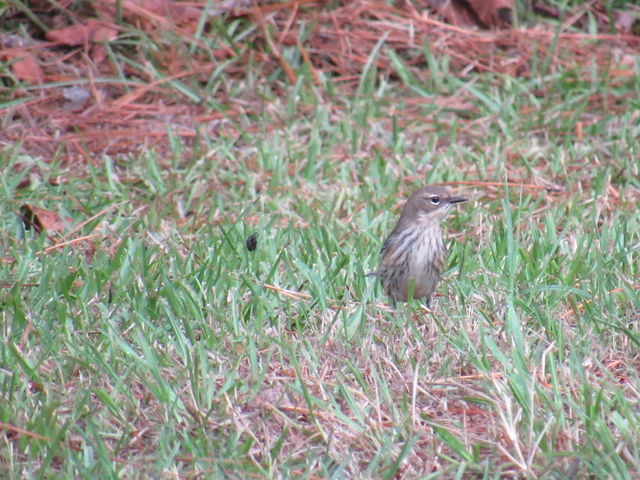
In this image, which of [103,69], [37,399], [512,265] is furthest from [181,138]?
[37,399]

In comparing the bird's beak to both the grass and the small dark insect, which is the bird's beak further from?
the small dark insect

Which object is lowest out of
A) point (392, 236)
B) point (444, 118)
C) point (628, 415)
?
point (444, 118)

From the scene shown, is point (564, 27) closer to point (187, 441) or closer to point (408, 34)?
point (408, 34)

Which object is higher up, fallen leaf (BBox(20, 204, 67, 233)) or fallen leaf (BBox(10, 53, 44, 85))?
fallen leaf (BBox(10, 53, 44, 85))

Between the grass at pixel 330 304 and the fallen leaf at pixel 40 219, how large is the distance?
9cm

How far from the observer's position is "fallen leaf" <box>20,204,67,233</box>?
664 centimetres

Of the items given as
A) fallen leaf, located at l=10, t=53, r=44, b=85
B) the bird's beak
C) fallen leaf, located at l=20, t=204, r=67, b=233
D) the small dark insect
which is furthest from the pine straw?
the bird's beak

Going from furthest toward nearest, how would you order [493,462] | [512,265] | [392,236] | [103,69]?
[103,69] < [392,236] < [512,265] < [493,462]

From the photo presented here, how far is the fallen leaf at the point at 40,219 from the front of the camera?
21.8 feet

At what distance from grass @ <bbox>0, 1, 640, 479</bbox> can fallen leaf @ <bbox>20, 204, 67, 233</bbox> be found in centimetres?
9

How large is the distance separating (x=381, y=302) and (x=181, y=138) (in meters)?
2.98

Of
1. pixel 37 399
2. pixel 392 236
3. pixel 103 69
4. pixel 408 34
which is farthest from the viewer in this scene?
pixel 408 34

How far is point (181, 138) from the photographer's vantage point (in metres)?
8.05

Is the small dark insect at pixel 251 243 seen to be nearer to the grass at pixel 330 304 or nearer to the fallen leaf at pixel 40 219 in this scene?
the grass at pixel 330 304
